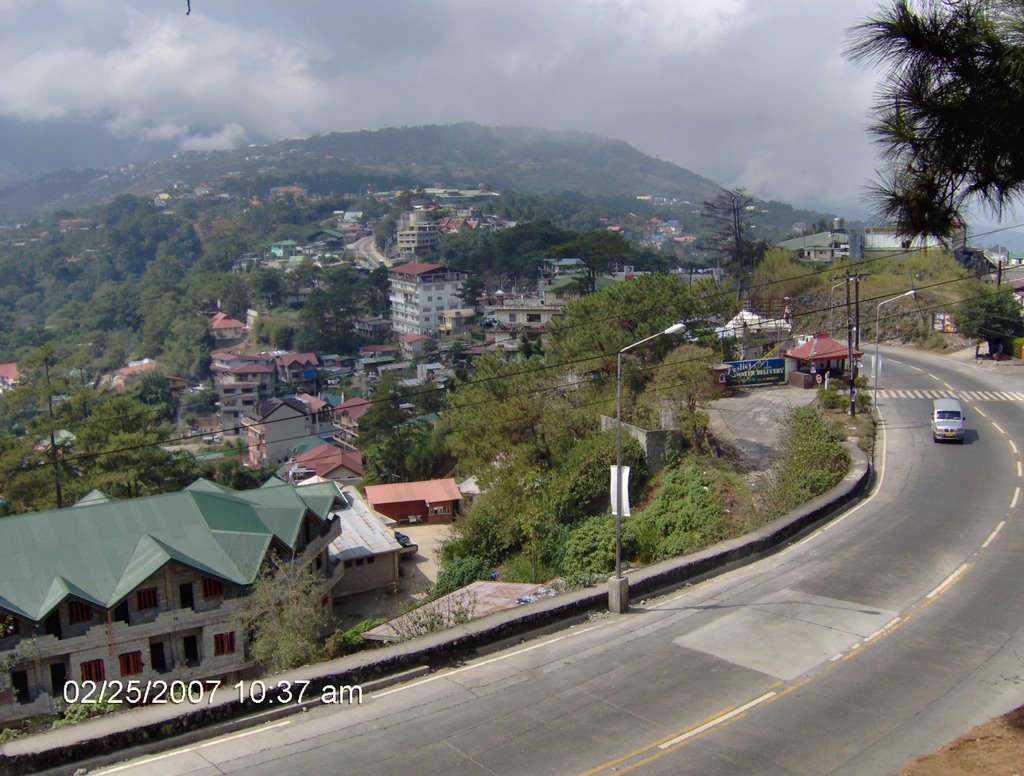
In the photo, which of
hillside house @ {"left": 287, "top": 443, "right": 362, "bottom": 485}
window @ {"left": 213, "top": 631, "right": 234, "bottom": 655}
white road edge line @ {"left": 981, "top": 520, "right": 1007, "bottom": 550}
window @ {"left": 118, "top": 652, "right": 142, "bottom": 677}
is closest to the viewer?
white road edge line @ {"left": 981, "top": 520, "right": 1007, "bottom": 550}

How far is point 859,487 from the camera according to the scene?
16297 mm

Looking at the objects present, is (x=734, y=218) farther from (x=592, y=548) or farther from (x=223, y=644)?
(x=223, y=644)

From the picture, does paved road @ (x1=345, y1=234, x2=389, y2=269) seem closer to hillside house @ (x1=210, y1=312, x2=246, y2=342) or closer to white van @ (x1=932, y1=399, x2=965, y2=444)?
hillside house @ (x1=210, y1=312, x2=246, y2=342)

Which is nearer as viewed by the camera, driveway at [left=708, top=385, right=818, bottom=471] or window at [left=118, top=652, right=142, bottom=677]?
window at [left=118, top=652, right=142, bottom=677]

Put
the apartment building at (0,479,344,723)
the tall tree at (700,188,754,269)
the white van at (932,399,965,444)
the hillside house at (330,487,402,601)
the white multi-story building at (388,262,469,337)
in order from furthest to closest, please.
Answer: the white multi-story building at (388,262,469,337), the tall tree at (700,188,754,269), the hillside house at (330,487,402,601), the white van at (932,399,965,444), the apartment building at (0,479,344,723)

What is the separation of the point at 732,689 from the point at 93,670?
13408mm

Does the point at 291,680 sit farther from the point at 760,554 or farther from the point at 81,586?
the point at 81,586

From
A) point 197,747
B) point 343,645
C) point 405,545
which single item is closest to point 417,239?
point 405,545

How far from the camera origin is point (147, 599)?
17594mm

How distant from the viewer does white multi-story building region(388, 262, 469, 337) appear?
81.4 meters

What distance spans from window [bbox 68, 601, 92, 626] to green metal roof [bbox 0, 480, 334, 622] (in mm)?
274

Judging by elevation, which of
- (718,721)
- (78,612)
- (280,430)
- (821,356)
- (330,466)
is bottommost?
(330,466)

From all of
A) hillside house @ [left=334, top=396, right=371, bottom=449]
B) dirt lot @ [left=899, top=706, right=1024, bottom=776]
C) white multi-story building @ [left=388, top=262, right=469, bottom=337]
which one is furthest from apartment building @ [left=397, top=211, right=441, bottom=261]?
dirt lot @ [left=899, top=706, right=1024, bottom=776]

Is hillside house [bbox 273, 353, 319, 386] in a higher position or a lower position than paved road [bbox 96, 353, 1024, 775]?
higher
